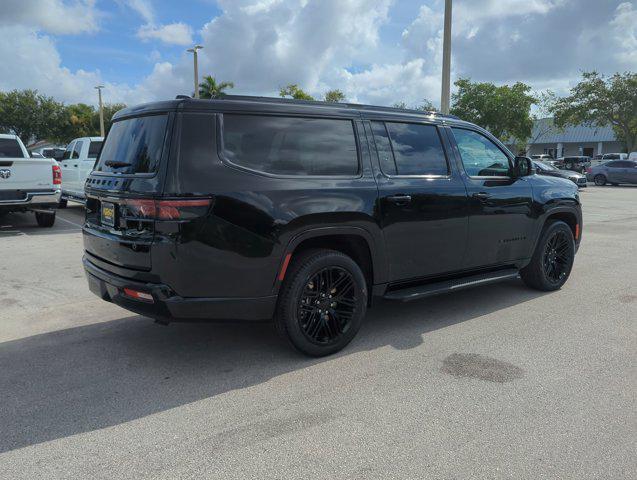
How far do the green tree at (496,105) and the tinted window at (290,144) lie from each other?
3958 cm

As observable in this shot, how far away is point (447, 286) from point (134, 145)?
9.57ft

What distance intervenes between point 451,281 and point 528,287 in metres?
1.83

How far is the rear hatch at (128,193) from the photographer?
11.6ft

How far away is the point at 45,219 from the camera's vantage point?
1121 cm

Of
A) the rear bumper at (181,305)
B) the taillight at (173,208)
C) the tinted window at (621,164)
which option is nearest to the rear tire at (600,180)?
the tinted window at (621,164)

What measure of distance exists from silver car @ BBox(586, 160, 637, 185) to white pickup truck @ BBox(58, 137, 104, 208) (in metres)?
28.1

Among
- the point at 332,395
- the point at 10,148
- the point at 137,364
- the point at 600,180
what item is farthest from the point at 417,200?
the point at 600,180

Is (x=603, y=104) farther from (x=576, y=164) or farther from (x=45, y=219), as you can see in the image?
(x=45, y=219)

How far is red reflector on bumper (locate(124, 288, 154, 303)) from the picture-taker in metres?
3.58

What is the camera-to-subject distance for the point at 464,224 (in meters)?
4.95

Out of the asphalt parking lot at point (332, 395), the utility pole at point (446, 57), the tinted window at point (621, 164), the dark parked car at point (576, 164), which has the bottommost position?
the asphalt parking lot at point (332, 395)

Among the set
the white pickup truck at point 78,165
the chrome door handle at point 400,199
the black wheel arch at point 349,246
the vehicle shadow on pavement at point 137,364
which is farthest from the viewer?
the white pickup truck at point 78,165

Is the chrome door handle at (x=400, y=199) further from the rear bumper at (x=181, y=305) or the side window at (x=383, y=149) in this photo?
the rear bumper at (x=181, y=305)

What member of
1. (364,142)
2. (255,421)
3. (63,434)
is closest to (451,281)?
(364,142)
